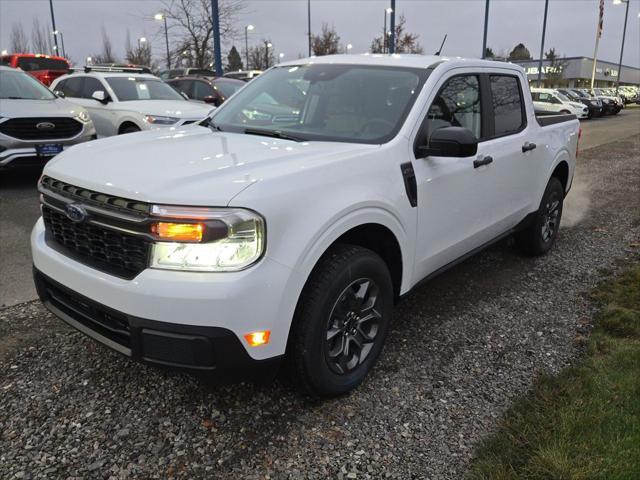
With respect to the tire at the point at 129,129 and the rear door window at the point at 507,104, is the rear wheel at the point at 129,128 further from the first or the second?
the rear door window at the point at 507,104

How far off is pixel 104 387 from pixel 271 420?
948mm

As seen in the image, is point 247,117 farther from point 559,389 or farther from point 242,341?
point 559,389

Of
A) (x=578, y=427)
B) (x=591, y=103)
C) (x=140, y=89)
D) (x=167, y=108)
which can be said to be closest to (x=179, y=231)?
(x=578, y=427)

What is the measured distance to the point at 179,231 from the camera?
222cm

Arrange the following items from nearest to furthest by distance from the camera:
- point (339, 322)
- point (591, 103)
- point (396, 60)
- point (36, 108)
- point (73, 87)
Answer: point (339, 322)
point (396, 60)
point (36, 108)
point (73, 87)
point (591, 103)

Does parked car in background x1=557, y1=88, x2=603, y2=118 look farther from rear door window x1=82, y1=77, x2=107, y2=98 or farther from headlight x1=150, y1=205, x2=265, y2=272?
headlight x1=150, y1=205, x2=265, y2=272

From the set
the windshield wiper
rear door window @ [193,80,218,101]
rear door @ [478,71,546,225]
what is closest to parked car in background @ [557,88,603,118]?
rear door window @ [193,80,218,101]

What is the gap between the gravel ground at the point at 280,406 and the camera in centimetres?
242

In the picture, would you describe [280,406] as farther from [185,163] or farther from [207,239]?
[185,163]

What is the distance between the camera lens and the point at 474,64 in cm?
392

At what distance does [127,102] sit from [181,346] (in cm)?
802

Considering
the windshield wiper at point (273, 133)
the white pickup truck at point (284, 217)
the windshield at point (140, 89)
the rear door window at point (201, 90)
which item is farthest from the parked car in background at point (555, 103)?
the windshield wiper at point (273, 133)

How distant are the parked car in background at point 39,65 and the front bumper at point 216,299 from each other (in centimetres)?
1758

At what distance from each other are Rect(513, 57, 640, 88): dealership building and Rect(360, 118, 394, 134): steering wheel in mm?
45402
